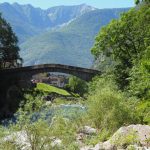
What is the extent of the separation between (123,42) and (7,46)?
43.2 meters

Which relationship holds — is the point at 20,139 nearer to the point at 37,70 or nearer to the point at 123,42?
the point at 123,42

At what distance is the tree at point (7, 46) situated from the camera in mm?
84050

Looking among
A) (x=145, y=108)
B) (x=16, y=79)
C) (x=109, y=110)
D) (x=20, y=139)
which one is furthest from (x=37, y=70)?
(x=20, y=139)

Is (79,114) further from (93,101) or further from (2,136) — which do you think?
(2,136)

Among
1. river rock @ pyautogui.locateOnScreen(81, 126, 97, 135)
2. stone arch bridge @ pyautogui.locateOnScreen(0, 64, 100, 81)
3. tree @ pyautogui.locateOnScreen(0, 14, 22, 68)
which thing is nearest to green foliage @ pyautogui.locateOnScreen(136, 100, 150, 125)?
river rock @ pyautogui.locateOnScreen(81, 126, 97, 135)

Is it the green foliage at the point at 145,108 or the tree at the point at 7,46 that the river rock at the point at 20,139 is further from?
the tree at the point at 7,46

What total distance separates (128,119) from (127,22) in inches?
669

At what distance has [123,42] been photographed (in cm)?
4484

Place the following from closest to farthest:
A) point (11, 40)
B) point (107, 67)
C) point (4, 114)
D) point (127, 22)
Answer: point (127, 22)
point (107, 67)
point (4, 114)
point (11, 40)

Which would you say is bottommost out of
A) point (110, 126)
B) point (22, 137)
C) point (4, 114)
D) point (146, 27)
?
point (4, 114)

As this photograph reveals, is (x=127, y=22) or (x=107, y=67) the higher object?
(x=127, y=22)

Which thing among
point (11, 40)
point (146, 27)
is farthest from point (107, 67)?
point (11, 40)

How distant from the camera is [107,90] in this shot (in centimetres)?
3084

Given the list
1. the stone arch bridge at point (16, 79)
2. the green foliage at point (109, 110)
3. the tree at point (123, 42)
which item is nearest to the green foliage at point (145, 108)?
the green foliage at point (109, 110)
